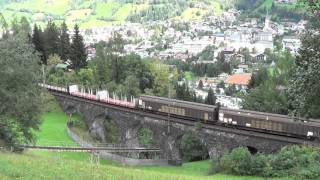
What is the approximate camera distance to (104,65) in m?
78.8

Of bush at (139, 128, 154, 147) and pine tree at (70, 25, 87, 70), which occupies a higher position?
pine tree at (70, 25, 87, 70)

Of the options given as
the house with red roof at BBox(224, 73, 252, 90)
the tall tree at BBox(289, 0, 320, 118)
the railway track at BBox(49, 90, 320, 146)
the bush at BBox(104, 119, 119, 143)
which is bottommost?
the house with red roof at BBox(224, 73, 252, 90)

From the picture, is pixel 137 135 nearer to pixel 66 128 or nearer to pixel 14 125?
pixel 66 128

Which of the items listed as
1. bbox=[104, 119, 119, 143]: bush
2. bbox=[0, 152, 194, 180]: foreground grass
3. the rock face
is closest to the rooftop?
the rock face

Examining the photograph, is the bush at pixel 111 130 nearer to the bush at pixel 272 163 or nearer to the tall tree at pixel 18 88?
the tall tree at pixel 18 88

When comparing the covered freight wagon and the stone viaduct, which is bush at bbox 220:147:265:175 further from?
the covered freight wagon

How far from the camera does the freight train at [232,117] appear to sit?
42.0 meters

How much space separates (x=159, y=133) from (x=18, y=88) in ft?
70.2

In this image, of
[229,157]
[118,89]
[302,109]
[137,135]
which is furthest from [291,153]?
[118,89]

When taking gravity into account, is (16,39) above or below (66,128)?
above

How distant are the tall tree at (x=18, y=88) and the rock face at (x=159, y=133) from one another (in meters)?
18.5

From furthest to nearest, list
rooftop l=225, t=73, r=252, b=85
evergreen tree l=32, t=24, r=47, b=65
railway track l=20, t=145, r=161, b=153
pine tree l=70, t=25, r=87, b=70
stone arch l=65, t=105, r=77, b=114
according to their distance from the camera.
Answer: rooftop l=225, t=73, r=252, b=85 → evergreen tree l=32, t=24, r=47, b=65 → pine tree l=70, t=25, r=87, b=70 → stone arch l=65, t=105, r=77, b=114 → railway track l=20, t=145, r=161, b=153

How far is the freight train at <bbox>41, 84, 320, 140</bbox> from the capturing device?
42.0 metres

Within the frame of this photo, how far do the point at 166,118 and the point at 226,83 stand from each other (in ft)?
243
